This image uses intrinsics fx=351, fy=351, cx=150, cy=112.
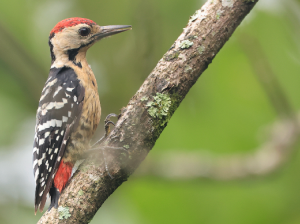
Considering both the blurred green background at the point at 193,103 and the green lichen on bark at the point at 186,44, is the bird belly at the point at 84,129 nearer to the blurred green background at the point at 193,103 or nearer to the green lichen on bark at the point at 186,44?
the blurred green background at the point at 193,103

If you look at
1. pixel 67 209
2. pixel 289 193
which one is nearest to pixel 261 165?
pixel 289 193

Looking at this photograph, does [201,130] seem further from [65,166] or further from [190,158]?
[65,166]

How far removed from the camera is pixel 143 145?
99.9 inches

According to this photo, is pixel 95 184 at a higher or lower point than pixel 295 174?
lower

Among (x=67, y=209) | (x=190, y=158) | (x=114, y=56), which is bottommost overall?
(x=67, y=209)

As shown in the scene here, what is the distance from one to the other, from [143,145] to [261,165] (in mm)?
2049

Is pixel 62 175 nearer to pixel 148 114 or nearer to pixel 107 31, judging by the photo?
pixel 148 114

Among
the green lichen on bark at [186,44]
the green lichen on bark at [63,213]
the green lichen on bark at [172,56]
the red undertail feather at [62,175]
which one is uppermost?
the green lichen on bark at [186,44]

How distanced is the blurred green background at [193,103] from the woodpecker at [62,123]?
504 mm

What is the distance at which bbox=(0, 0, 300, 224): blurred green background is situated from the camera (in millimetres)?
4125

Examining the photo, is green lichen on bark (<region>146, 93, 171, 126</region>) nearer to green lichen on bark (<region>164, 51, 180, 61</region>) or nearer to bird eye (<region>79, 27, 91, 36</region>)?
green lichen on bark (<region>164, 51, 180, 61</region>)

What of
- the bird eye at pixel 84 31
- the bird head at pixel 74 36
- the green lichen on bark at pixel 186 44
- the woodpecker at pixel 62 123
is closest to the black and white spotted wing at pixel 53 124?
the woodpecker at pixel 62 123

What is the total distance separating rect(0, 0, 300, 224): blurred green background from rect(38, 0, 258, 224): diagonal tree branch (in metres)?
1.32

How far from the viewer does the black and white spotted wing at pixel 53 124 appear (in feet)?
10.3
